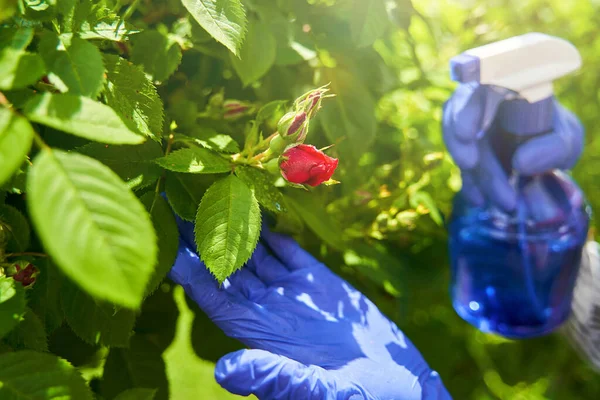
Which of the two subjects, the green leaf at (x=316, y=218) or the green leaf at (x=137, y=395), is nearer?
the green leaf at (x=137, y=395)

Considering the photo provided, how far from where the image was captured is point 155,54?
684mm

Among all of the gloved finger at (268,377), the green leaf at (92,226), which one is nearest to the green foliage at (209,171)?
the green leaf at (92,226)

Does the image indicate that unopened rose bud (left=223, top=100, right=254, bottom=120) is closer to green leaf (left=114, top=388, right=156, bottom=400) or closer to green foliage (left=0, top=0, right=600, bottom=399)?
green foliage (left=0, top=0, right=600, bottom=399)

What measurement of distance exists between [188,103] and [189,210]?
192 millimetres

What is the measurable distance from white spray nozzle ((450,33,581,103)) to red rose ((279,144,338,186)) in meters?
0.30

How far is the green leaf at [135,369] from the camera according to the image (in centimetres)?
75

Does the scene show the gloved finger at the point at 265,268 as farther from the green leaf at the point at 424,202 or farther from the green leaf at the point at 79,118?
the green leaf at the point at 79,118

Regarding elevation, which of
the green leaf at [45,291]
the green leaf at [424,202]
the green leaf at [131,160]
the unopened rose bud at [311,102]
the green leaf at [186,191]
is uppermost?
the unopened rose bud at [311,102]

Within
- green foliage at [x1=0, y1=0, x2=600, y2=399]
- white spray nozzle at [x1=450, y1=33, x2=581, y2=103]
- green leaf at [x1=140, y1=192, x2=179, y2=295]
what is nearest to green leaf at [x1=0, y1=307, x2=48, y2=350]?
green foliage at [x1=0, y1=0, x2=600, y2=399]

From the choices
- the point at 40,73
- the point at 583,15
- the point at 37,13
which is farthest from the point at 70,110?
the point at 583,15

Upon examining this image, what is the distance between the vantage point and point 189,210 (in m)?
0.60

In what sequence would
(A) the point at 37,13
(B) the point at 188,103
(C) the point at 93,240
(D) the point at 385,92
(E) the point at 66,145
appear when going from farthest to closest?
(D) the point at 385,92 → (B) the point at 188,103 → (E) the point at 66,145 → (A) the point at 37,13 → (C) the point at 93,240

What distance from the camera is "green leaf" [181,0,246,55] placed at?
19.8 inches

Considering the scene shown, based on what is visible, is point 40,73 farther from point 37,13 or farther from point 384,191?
point 384,191
